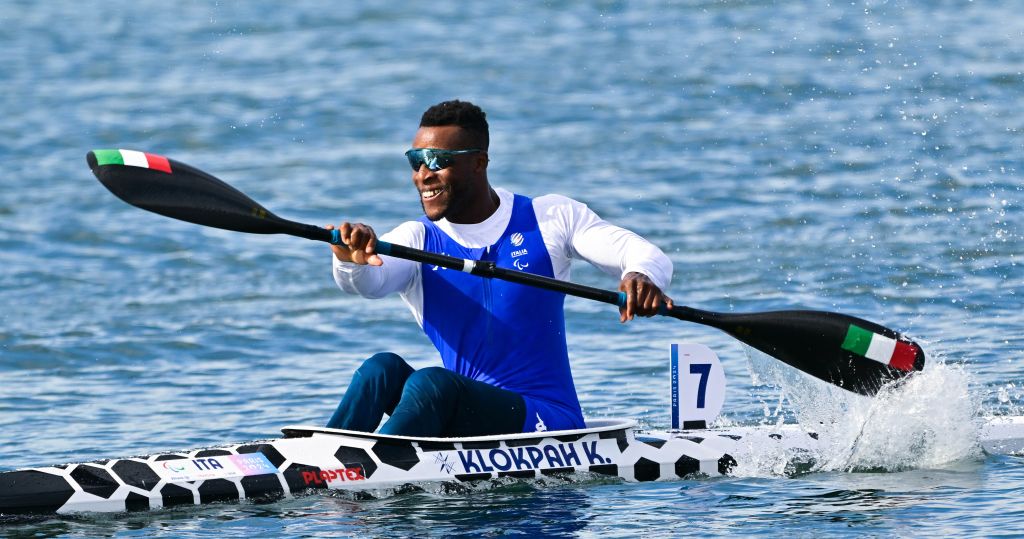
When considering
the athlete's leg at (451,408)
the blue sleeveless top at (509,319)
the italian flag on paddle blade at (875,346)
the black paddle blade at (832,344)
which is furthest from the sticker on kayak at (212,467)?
the italian flag on paddle blade at (875,346)

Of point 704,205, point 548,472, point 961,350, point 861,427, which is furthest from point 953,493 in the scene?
point 704,205

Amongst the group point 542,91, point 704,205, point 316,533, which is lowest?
point 316,533

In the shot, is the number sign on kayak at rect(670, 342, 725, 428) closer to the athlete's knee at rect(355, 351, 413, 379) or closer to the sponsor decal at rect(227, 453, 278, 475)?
the athlete's knee at rect(355, 351, 413, 379)

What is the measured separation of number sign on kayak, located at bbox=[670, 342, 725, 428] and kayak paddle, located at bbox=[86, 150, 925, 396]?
39 centimetres

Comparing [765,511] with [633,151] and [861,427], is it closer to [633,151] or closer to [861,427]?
[861,427]

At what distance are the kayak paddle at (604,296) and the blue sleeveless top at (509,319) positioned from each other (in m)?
0.23

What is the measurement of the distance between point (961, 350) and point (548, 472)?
15.1 ft

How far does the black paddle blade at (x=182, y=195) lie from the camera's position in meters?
7.37

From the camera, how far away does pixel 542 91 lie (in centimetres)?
2266

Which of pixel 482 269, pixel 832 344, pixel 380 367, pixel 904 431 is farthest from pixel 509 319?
pixel 904 431

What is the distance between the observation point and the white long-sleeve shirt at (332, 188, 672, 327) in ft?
23.2

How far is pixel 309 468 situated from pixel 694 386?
2069 mm

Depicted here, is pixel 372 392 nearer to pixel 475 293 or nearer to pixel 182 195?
pixel 475 293

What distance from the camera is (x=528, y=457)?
722cm
